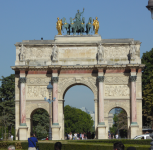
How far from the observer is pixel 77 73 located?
44906mm

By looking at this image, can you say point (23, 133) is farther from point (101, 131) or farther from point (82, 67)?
point (82, 67)

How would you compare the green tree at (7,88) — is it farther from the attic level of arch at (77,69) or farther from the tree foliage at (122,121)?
the tree foliage at (122,121)

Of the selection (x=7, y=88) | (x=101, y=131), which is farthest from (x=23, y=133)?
(x=7, y=88)

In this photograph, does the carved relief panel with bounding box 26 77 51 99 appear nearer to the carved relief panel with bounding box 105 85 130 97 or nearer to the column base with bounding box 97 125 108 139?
the carved relief panel with bounding box 105 85 130 97

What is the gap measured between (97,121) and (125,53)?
7406 millimetres

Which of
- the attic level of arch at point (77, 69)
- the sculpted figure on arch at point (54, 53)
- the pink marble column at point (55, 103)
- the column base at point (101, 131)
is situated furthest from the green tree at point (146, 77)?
the sculpted figure on arch at point (54, 53)

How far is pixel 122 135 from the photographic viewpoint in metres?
94.1

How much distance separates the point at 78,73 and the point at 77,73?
0.33 ft

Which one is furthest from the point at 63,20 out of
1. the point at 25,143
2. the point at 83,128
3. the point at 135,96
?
the point at 83,128

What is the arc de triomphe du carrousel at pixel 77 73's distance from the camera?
44.3 metres

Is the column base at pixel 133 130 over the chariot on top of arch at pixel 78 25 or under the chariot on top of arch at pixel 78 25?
under

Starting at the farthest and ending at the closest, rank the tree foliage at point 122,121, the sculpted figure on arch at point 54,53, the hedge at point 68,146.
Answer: the tree foliage at point 122,121, the sculpted figure on arch at point 54,53, the hedge at point 68,146

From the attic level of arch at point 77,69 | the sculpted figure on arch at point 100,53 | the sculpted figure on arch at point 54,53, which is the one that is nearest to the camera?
the attic level of arch at point 77,69

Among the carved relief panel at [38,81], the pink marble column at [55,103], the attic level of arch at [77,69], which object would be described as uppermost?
the attic level of arch at [77,69]
